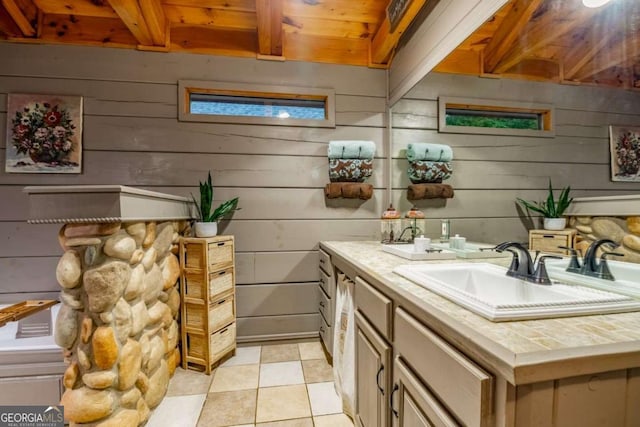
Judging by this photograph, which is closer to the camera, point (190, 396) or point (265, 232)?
point (190, 396)

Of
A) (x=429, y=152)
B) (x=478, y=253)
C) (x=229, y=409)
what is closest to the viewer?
(x=478, y=253)

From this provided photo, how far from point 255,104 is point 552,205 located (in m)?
2.05

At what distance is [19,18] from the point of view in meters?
1.90

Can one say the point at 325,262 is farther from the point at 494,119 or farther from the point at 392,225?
the point at 494,119

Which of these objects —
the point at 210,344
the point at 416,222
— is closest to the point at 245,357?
the point at 210,344

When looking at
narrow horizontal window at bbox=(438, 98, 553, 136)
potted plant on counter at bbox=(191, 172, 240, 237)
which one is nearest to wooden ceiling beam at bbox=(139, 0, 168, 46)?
potted plant on counter at bbox=(191, 172, 240, 237)

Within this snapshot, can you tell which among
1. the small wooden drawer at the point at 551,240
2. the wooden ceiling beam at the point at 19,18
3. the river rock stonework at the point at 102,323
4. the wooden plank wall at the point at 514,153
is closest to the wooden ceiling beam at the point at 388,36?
the wooden plank wall at the point at 514,153

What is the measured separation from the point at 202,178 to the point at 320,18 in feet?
5.01

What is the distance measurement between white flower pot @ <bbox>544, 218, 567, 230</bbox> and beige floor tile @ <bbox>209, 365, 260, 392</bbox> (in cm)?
172

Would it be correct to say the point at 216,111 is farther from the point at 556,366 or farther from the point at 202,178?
the point at 556,366

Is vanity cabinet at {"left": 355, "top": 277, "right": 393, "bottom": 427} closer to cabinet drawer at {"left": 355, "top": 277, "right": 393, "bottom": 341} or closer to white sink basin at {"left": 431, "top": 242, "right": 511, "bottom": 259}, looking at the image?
cabinet drawer at {"left": 355, "top": 277, "right": 393, "bottom": 341}

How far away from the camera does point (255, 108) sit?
230 centimetres

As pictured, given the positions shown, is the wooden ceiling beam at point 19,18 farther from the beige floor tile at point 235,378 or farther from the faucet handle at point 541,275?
the faucet handle at point 541,275

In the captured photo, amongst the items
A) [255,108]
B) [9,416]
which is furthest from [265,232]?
[9,416]
